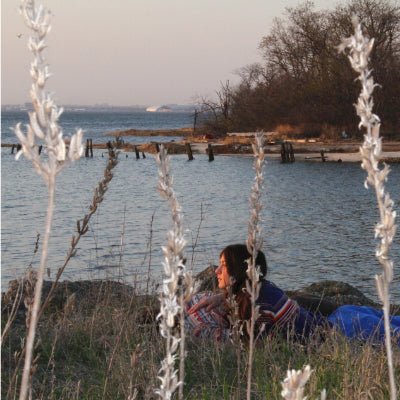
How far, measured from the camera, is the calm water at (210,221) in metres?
15.2

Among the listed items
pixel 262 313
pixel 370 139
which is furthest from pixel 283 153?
pixel 370 139

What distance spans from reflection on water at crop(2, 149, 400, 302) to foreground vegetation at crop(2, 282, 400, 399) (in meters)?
0.96

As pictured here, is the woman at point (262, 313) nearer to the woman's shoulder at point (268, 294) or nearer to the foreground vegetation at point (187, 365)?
the woman's shoulder at point (268, 294)

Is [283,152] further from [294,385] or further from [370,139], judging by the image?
[294,385]

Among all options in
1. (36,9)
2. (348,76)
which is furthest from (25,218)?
(348,76)

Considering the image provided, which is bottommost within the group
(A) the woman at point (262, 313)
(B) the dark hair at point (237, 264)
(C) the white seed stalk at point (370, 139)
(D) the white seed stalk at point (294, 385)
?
(A) the woman at point (262, 313)

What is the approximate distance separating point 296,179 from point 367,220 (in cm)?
1354

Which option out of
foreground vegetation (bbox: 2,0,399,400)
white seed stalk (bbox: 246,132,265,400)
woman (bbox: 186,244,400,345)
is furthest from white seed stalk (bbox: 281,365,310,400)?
woman (bbox: 186,244,400,345)

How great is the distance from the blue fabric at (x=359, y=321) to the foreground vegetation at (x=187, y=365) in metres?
0.65

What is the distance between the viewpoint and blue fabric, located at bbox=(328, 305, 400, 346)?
6.52 m

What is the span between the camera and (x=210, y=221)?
23.2 metres

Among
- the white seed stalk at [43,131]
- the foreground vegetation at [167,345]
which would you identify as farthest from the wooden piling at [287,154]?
the white seed stalk at [43,131]

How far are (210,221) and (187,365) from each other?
1823 cm

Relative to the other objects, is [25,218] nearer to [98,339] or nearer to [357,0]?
[98,339]
